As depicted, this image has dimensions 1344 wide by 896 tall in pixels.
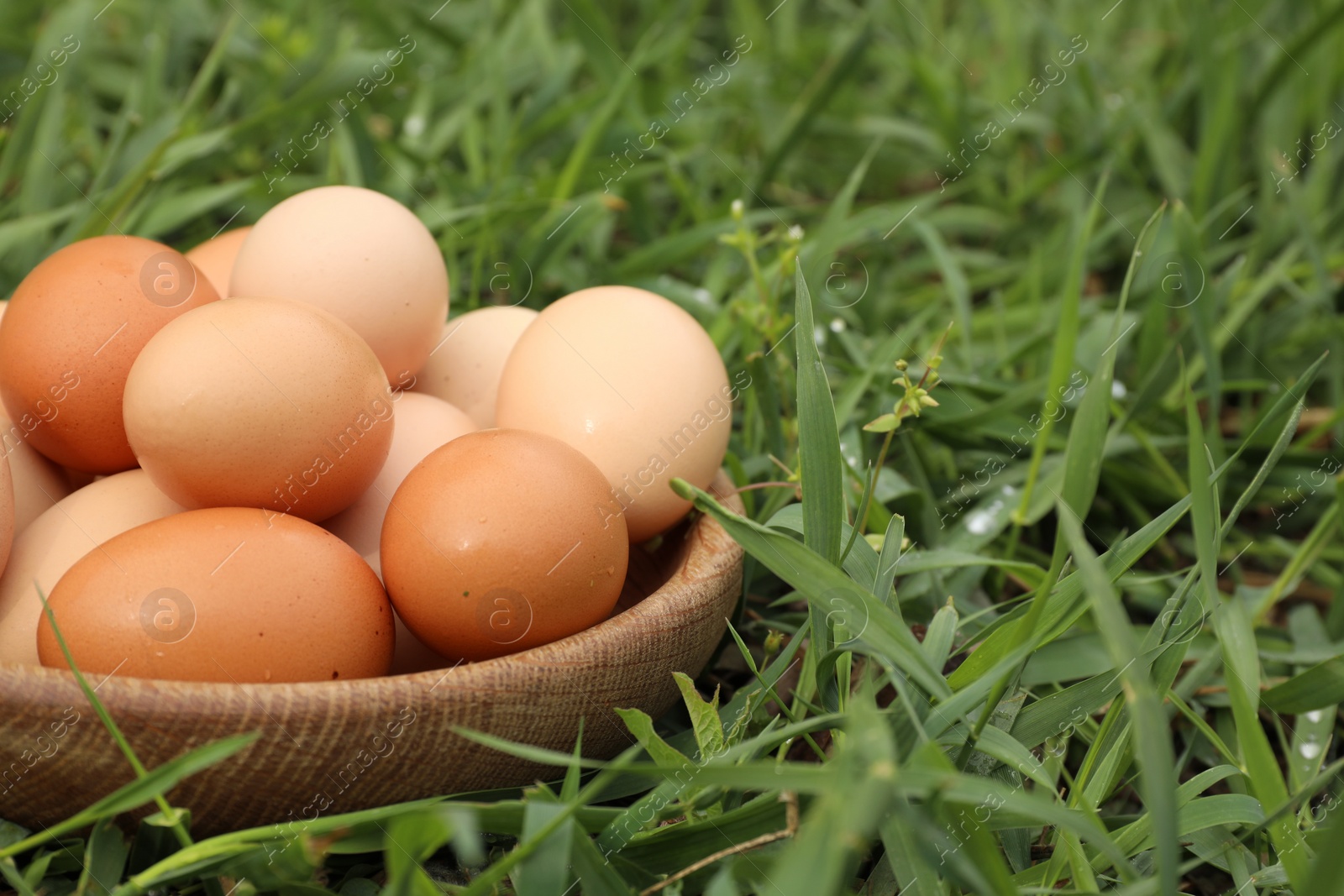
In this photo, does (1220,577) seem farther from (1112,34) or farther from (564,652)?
(1112,34)

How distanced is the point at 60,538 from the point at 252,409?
0.22m

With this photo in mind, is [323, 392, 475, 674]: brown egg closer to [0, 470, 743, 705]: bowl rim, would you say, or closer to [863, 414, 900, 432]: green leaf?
[0, 470, 743, 705]: bowl rim

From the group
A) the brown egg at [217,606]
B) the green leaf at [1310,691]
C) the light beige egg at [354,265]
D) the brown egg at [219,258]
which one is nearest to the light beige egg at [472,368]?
the light beige egg at [354,265]

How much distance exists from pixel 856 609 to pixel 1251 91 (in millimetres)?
1786

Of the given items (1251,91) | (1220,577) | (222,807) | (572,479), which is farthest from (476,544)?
(1251,91)

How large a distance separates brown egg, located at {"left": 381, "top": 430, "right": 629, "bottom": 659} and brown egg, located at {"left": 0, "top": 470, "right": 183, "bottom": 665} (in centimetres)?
24

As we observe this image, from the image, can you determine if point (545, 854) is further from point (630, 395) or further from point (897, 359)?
point (897, 359)

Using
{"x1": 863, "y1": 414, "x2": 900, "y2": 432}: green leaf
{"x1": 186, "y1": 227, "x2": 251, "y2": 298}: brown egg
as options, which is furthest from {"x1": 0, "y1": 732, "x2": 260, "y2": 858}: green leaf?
{"x1": 186, "y1": 227, "x2": 251, "y2": 298}: brown egg

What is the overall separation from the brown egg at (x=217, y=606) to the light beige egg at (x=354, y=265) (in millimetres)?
296

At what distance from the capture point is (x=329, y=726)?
0.69 m

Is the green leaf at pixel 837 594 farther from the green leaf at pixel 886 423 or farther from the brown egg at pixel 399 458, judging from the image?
the brown egg at pixel 399 458

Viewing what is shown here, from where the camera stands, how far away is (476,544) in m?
0.82

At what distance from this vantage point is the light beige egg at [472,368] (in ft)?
3.84

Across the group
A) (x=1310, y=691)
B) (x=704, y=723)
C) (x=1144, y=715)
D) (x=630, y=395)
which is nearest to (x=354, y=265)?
(x=630, y=395)
